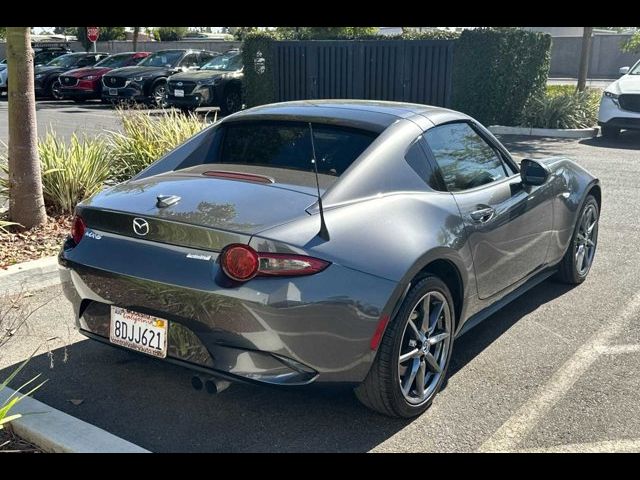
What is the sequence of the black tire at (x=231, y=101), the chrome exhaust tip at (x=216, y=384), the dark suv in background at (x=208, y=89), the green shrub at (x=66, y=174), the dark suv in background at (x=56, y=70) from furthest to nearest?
the dark suv in background at (x=56, y=70) → the black tire at (x=231, y=101) → the dark suv in background at (x=208, y=89) → the green shrub at (x=66, y=174) → the chrome exhaust tip at (x=216, y=384)

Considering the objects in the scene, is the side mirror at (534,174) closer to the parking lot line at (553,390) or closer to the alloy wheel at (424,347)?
the parking lot line at (553,390)

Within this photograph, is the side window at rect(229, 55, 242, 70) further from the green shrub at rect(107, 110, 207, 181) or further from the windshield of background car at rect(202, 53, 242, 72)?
the green shrub at rect(107, 110, 207, 181)

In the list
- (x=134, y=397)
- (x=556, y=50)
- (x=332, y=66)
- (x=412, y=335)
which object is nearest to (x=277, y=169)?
(x=412, y=335)

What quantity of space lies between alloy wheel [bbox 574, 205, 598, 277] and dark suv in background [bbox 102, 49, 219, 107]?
16516 mm

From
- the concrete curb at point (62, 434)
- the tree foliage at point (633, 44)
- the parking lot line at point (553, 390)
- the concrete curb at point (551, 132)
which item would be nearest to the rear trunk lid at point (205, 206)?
the concrete curb at point (62, 434)

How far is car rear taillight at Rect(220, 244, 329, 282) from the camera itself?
310 centimetres

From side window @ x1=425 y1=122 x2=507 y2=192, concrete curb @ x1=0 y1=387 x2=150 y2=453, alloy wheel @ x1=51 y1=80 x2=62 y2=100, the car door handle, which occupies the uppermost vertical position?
side window @ x1=425 y1=122 x2=507 y2=192

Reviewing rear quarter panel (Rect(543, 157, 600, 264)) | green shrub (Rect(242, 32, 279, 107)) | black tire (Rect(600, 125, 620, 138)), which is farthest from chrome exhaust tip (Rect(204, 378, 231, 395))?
green shrub (Rect(242, 32, 279, 107))

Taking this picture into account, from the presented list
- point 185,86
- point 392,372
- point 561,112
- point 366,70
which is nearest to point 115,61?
point 185,86

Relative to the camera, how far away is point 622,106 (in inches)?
528

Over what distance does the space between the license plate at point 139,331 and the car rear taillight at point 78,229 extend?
1.58 ft

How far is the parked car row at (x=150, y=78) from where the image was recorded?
18.9 meters

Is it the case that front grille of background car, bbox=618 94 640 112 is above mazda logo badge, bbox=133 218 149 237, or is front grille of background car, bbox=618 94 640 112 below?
below

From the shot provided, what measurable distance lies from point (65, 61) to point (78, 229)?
2537 cm
